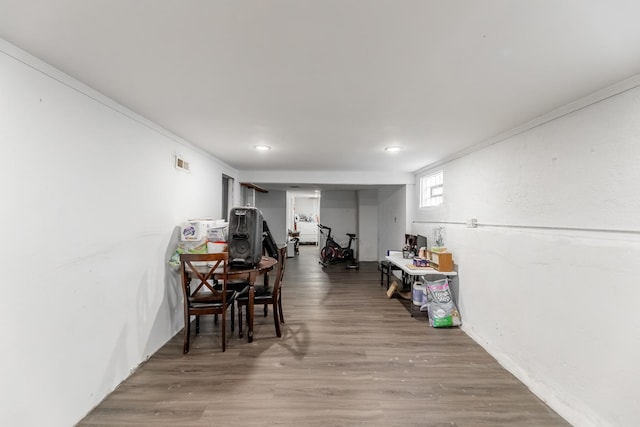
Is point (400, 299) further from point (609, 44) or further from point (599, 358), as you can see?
point (609, 44)

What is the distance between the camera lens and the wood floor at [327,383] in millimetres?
1744

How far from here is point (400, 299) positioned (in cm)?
420

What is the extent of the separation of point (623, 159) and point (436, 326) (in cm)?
239

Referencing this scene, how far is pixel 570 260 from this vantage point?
5.88ft

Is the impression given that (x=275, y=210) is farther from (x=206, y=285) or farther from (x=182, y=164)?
(x=206, y=285)

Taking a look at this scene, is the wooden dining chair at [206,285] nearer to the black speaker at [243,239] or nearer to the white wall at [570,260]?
the black speaker at [243,239]

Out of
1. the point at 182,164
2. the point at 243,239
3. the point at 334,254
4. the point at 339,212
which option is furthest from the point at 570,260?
the point at 339,212

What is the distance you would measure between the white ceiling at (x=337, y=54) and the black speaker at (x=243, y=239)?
1.03m

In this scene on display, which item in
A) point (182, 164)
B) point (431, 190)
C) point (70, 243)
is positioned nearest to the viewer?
point (70, 243)

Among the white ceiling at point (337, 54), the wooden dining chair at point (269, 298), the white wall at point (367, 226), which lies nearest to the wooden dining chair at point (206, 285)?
the wooden dining chair at point (269, 298)

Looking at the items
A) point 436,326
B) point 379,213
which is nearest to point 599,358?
point 436,326

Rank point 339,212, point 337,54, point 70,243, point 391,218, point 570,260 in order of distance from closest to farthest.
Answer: point 337,54 → point 70,243 → point 570,260 → point 391,218 → point 339,212

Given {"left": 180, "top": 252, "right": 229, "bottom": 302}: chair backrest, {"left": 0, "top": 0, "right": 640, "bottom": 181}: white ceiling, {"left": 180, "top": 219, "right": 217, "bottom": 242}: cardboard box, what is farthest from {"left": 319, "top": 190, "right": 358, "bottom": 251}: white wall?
{"left": 0, "top": 0, "right": 640, "bottom": 181}: white ceiling

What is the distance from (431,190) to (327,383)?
3.43 meters
